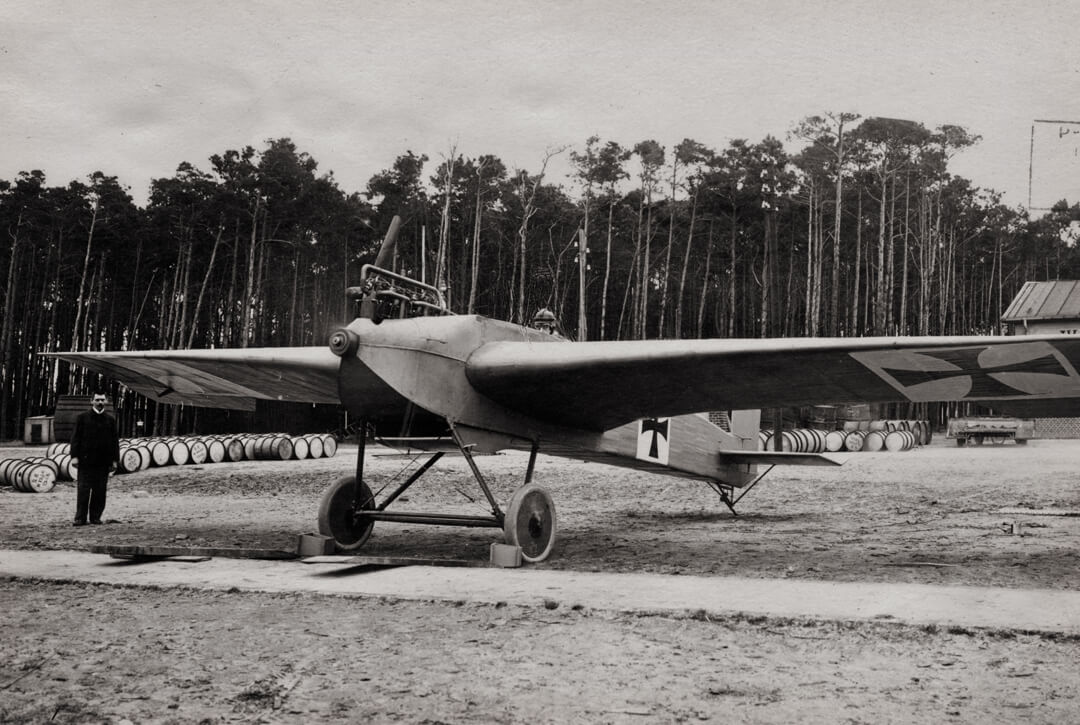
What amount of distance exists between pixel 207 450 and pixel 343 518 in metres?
16.9

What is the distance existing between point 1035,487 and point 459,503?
34.9ft

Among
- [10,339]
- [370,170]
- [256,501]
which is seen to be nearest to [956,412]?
[370,170]

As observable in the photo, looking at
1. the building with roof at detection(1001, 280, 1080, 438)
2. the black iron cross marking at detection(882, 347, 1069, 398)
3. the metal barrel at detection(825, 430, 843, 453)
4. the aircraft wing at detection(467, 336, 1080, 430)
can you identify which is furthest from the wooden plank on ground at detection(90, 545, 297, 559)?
the building with roof at detection(1001, 280, 1080, 438)

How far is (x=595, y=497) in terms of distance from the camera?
52.3 ft

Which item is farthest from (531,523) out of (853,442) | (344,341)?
(853,442)

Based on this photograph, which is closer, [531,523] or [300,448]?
[531,523]

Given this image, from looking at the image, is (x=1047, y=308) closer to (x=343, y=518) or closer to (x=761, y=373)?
(x=761, y=373)

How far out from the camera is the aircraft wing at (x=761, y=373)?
668 cm

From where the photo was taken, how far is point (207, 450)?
23.9 m

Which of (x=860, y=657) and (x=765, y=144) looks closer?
(x=860, y=657)

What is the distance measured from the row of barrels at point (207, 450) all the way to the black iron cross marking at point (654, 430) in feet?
45.4

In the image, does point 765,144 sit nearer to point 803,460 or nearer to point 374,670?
point 803,460

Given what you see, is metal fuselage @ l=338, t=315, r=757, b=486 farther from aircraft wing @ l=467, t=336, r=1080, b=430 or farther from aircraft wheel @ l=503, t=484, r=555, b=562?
aircraft wheel @ l=503, t=484, r=555, b=562

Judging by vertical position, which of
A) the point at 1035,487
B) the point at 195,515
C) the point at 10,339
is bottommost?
the point at 195,515
